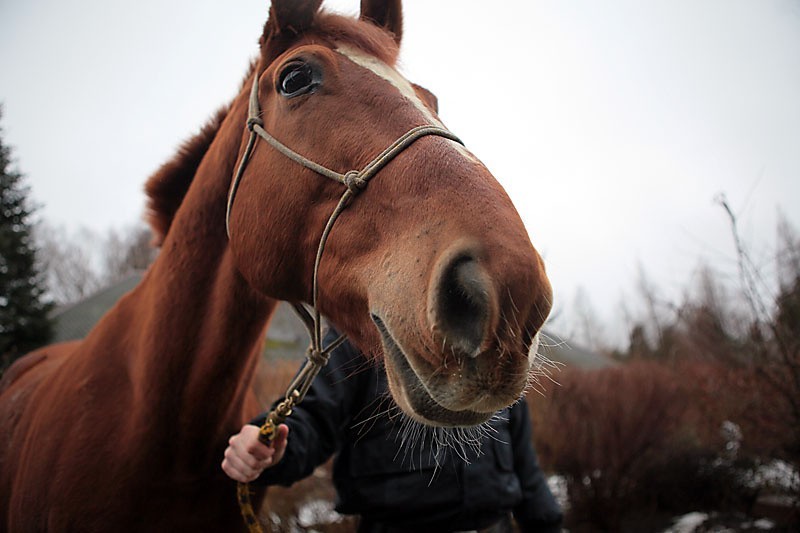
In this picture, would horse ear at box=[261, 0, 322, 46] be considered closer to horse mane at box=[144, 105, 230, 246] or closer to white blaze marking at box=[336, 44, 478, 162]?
white blaze marking at box=[336, 44, 478, 162]

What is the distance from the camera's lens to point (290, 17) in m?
1.79

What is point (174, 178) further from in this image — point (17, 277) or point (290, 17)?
point (17, 277)

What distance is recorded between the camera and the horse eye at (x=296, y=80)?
1622 millimetres

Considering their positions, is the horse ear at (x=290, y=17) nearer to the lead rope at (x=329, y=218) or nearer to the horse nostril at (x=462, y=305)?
the lead rope at (x=329, y=218)

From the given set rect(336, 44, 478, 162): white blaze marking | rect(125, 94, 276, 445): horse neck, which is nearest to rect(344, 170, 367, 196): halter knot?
rect(336, 44, 478, 162): white blaze marking

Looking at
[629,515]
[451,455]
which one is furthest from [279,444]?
[629,515]

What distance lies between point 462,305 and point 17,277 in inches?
739

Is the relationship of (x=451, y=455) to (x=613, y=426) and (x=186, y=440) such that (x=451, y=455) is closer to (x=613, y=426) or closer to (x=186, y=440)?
(x=186, y=440)

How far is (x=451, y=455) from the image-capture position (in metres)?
2.07

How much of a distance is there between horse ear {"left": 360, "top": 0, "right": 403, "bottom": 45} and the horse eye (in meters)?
0.69

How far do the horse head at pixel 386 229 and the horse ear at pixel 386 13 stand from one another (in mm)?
401

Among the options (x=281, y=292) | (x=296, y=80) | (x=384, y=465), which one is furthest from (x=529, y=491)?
(x=296, y=80)

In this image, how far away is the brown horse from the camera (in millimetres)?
1048

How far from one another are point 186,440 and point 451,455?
1136 mm
